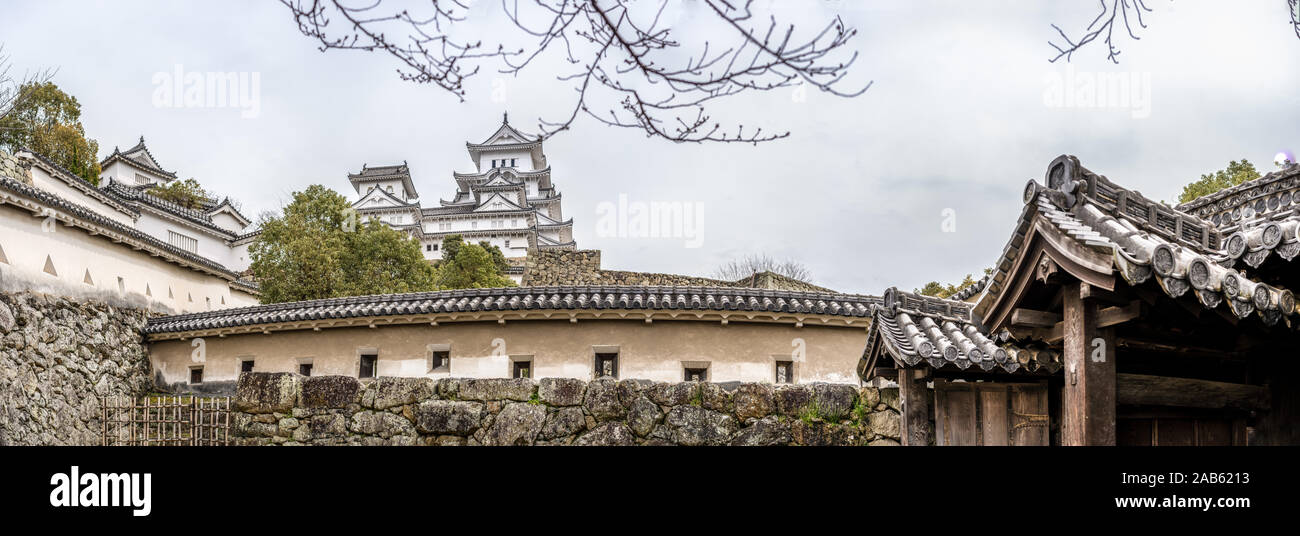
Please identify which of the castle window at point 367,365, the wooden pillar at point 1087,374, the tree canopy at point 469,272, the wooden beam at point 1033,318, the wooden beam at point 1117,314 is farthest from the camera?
the tree canopy at point 469,272

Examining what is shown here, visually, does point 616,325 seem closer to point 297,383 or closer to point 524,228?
point 297,383

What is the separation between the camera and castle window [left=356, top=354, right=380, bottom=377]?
14.2 m

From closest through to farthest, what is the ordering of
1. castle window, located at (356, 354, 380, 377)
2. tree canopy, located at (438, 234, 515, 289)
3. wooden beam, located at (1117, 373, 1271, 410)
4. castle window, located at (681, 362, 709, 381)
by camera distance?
wooden beam, located at (1117, 373, 1271, 410) < castle window, located at (681, 362, 709, 381) < castle window, located at (356, 354, 380, 377) < tree canopy, located at (438, 234, 515, 289)

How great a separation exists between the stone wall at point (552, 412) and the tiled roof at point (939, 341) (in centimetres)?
112

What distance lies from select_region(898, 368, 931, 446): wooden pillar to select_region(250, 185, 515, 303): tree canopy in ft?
61.9

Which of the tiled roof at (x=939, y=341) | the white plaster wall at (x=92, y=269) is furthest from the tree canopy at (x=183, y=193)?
the tiled roof at (x=939, y=341)

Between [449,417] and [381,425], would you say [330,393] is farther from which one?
[449,417]

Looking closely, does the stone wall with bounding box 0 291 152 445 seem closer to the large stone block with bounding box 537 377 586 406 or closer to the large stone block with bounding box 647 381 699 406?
the large stone block with bounding box 537 377 586 406

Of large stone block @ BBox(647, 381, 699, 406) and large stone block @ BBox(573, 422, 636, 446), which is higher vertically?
large stone block @ BBox(647, 381, 699, 406)

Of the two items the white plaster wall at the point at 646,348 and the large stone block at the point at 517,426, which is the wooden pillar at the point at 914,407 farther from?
the white plaster wall at the point at 646,348

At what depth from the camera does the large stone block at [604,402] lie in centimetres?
854

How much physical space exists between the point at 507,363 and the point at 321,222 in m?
15.5
